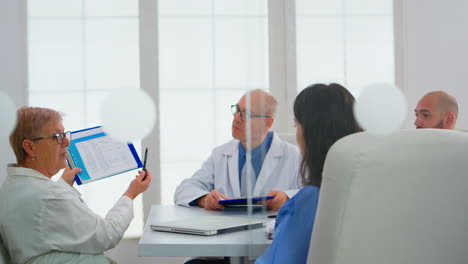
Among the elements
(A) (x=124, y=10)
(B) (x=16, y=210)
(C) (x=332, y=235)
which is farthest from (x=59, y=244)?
(A) (x=124, y=10)

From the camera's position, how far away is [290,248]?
119cm

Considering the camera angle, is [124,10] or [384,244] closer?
[384,244]

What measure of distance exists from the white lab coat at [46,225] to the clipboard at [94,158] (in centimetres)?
36

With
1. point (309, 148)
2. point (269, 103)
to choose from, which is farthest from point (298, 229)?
point (269, 103)

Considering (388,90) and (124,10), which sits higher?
(124,10)

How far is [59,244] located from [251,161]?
638 mm

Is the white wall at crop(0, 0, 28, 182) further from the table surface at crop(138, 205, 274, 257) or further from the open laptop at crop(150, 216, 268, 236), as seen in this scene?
the table surface at crop(138, 205, 274, 257)

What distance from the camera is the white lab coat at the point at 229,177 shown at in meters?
1.53

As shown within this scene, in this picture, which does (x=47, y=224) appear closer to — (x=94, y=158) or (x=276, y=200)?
(x=94, y=158)

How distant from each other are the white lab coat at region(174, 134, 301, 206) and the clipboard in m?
0.32

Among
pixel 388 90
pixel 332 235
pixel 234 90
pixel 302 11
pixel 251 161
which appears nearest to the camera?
pixel 332 235

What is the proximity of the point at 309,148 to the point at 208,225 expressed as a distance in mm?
519

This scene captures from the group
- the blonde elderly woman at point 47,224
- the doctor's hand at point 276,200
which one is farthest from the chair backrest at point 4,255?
the doctor's hand at point 276,200

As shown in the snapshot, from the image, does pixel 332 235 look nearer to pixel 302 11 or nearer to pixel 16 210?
pixel 302 11
